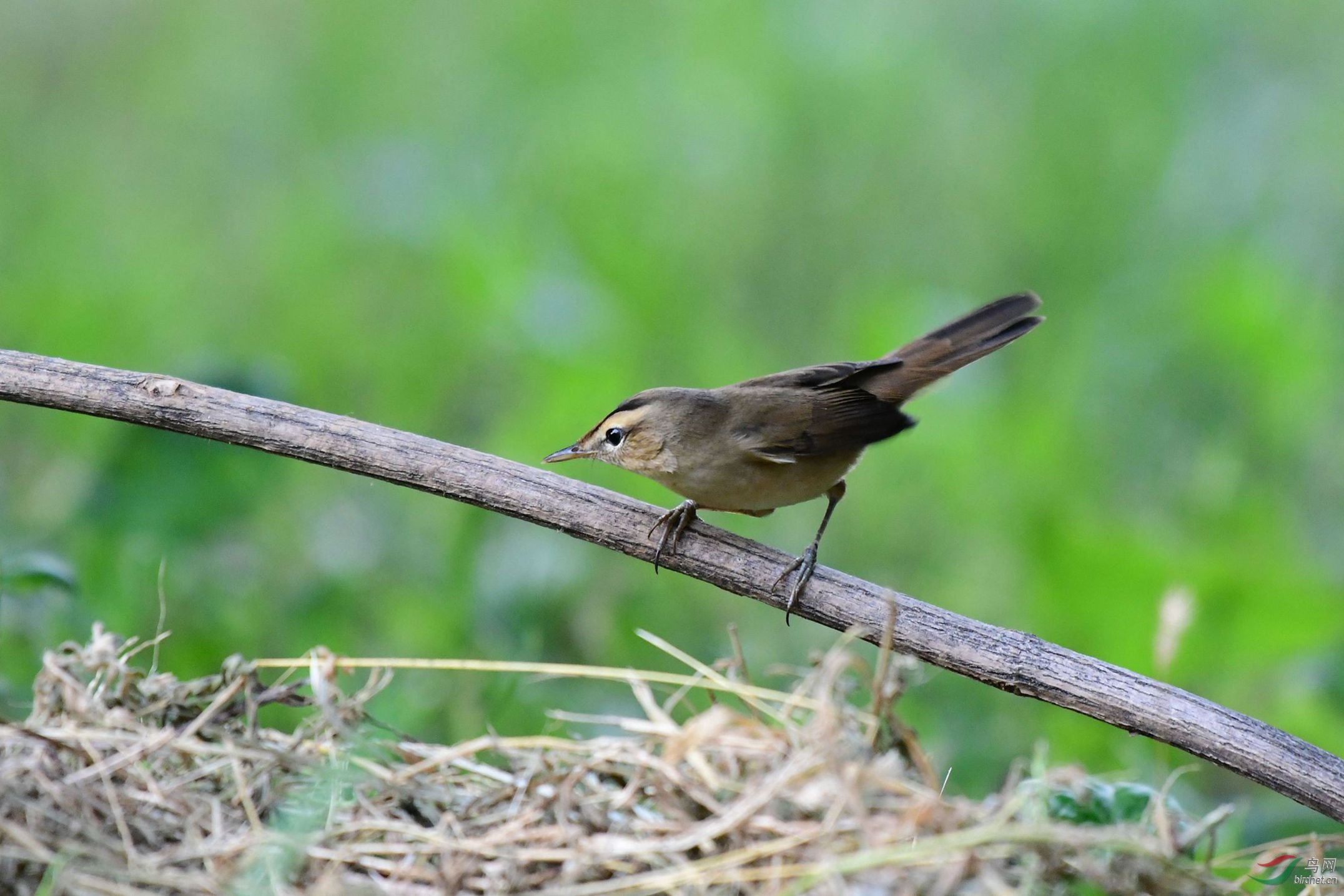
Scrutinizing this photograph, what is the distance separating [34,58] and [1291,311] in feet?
30.5

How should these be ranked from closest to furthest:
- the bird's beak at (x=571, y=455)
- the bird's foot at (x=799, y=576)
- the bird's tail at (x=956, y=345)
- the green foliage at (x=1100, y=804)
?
the green foliage at (x=1100, y=804), the bird's foot at (x=799, y=576), the bird's beak at (x=571, y=455), the bird's tail at (x=956, y=345)

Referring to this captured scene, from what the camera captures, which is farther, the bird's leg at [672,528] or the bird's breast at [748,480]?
the bird's breast at [748,480]

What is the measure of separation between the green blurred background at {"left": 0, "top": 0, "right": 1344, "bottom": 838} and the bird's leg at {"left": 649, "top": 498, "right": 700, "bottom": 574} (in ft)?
3.74

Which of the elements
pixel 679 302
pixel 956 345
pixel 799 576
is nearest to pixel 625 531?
pixel 799 576

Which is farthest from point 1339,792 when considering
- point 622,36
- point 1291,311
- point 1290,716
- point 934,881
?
point 622,36

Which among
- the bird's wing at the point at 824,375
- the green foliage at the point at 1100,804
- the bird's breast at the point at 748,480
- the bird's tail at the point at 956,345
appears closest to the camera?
the green foliage at the point at 1100,804

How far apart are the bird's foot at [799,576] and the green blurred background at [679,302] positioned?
112 centimetres

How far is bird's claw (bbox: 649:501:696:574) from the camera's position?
3215mm

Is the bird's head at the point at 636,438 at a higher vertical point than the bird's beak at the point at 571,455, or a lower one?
higher

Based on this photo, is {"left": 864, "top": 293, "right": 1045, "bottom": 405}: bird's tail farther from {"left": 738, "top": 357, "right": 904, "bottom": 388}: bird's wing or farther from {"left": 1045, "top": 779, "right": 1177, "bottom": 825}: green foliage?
{"left": 1045, "top": 779, "right": 1177, "bottom": 825}: green foliage

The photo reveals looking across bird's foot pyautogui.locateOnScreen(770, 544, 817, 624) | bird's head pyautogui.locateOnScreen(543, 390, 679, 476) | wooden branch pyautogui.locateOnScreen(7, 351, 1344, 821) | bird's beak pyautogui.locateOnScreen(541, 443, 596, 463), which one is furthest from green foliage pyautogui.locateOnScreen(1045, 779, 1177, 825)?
bird's beak pyautogui.locateOnScreen(541, 443, 596, 463)

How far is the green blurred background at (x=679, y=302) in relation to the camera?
5004 millimetres

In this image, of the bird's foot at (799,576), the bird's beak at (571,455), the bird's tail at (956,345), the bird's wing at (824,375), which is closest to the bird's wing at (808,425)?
the bird's wing at (824,375)

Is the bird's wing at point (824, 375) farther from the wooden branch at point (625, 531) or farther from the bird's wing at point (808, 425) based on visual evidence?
the wooden branch at point (625, 531)
